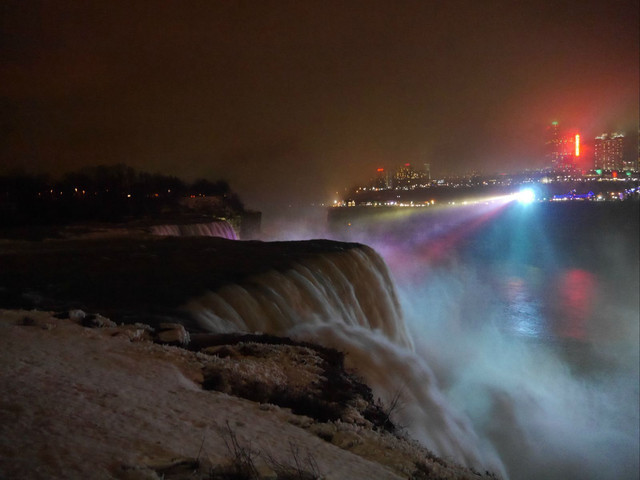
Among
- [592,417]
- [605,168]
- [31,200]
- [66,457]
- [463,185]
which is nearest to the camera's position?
[66,457]

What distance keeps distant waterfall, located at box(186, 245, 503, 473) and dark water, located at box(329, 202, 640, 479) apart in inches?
147

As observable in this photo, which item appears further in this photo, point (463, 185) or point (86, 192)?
point (463, 185)

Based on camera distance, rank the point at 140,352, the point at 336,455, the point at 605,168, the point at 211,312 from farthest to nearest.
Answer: the point at 605,168
the point at 211,312
the point at 140,352
the point at 336,455

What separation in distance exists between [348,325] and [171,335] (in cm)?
586

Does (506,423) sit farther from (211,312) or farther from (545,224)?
(545,224)

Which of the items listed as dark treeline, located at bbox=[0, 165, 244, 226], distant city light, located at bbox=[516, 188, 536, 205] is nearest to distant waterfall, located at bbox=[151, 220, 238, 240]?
dark treeline, located at bbox=[0, 165, 244, 226]

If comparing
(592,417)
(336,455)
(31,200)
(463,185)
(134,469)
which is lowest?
(592,417)

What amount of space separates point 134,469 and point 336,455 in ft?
5.77

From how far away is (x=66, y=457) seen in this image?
3.39 m

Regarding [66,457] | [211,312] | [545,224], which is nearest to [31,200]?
[211,312]

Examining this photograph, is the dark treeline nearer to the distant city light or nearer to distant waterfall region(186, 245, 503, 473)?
distant waterfall region(186, 245, 503, 473)

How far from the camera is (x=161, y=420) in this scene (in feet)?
14.7

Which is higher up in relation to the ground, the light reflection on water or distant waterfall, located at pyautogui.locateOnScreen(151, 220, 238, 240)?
distant waterfall, located at pyautogui.locateOnScreen(151, 220, 238, 240)

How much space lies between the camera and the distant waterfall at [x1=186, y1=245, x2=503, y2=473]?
29.6 ft
